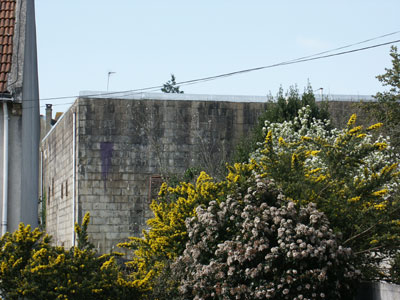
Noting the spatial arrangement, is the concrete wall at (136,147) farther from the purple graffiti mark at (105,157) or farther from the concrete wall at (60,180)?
the concrete wall at (60,180)

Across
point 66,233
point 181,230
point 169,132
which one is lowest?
point 66,233

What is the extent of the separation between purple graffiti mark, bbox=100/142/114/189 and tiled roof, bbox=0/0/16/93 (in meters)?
7.48

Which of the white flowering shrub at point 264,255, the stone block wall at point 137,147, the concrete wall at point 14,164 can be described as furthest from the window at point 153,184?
the white flowering shrub at point 264,255

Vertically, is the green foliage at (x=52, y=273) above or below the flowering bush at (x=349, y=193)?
below

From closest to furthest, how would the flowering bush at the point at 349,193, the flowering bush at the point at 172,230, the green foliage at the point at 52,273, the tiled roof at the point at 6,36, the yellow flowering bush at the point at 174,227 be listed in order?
the green foliage at the point at 52,273 → the flowering bush at the point at 349,193 → the yellow flowering bush at the point at 174,227 → the flowering bush at the point at 172,230 → the tiled roof at the point at 6,36

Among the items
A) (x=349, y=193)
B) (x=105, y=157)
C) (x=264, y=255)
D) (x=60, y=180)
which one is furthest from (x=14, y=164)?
(x=60, y=180)

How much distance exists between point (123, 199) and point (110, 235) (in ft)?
3.84

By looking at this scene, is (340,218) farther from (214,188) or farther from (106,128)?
(106,128)

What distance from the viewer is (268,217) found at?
31.7ft

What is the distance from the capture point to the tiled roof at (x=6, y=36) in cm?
1276

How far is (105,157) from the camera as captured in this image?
20906 millimetres

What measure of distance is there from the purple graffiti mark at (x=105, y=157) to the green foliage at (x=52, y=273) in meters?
10.8

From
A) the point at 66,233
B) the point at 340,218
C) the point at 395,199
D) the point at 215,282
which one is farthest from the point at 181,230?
the point at 66,233

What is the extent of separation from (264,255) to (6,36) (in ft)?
23.6
